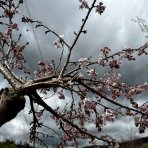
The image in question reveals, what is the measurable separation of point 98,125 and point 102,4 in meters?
2.42

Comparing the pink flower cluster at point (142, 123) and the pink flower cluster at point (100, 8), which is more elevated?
the pink flower cluster at point (100, 8)

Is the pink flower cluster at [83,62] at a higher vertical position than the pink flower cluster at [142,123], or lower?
higher

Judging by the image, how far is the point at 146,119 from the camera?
24.5 feet

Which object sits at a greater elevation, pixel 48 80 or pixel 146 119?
pixel 48 80

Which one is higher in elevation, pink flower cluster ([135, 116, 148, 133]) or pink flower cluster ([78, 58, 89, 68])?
pink flower cluster ([78, 58, 89, 68])

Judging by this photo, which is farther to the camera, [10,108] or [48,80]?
Answer: [48,80]

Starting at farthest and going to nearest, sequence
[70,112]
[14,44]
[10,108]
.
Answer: [14,44] → [70,112] → [10,108]

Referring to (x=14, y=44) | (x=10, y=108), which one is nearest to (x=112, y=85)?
(x=10, y=108)

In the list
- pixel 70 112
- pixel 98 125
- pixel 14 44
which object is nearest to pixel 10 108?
pixel 98 125

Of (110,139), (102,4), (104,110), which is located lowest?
(110,139)

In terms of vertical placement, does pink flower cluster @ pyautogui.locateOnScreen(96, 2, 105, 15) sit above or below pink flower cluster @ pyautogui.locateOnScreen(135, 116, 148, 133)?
above

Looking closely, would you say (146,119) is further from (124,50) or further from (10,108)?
(10,108)

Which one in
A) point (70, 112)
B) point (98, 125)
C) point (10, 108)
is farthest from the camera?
point (70, 112)

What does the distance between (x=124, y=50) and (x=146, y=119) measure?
1.44 meters
